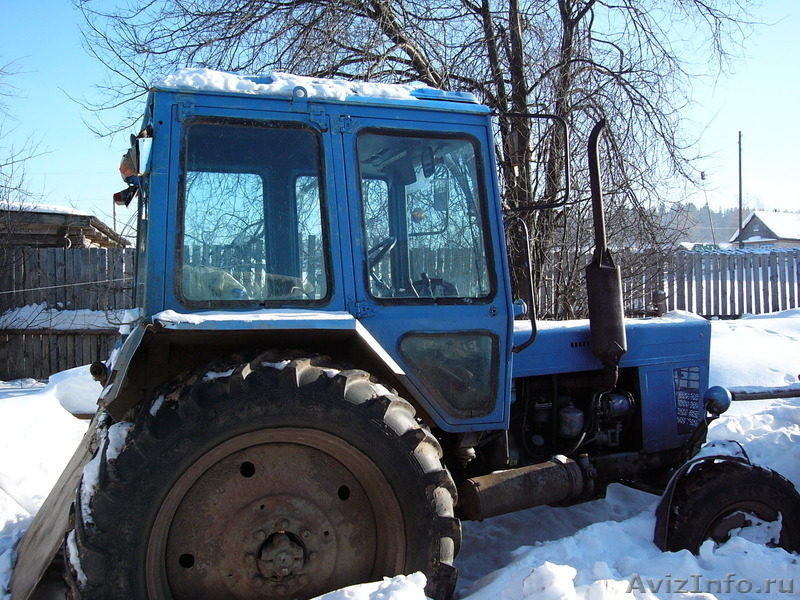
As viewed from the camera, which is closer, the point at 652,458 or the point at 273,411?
the point at 273,411

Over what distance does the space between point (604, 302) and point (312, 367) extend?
1.72m

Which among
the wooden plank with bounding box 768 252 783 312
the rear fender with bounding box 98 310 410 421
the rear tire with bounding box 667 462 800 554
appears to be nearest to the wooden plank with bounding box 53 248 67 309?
the rear fender with bounding box 98 310 410 421

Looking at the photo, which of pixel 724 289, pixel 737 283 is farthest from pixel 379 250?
pixel 737 283

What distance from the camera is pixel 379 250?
2744 mm

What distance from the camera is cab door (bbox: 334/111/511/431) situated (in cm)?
273

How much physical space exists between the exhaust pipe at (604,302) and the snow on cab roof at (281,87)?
956 millimetres

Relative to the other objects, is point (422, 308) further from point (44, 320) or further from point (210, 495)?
point (44, 320)

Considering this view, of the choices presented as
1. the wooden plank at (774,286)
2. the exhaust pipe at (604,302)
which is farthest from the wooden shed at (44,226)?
the wooden plank at (774,286)

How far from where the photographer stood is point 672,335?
3.84 m

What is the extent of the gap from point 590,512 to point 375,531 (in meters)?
1.96

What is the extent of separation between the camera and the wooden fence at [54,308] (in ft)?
30.6

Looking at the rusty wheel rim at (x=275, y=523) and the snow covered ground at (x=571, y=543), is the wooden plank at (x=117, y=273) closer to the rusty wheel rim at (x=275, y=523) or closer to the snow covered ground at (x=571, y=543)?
the snow covered ground at (x=571, y=543)

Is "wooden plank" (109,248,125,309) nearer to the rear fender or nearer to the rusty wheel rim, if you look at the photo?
the rear fender

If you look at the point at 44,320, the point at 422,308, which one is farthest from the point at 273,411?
the point at 44,320
